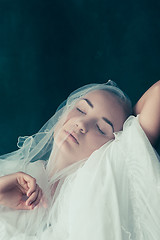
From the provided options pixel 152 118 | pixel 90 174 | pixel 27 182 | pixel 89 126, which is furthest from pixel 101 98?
pixel 27 182

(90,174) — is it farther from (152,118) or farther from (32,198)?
(152,118)

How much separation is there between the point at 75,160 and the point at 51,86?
65cm

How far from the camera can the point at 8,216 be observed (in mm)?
1458

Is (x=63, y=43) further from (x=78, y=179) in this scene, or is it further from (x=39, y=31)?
(x=78, y=179)

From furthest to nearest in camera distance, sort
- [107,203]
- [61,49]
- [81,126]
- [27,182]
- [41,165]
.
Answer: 1. [61,49]
2. [41,165]
3. [81,126]
4. [27,182]
5. [107,203]

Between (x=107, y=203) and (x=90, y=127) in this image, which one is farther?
(x=90, y=127)

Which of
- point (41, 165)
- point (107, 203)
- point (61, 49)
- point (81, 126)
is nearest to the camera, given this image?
point (107, 203)

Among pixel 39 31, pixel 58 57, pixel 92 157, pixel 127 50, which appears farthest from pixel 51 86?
pixel 92 157

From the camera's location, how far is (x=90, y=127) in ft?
5.07

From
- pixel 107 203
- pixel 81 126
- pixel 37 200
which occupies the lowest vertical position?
pixel 107 203

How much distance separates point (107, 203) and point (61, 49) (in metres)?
1.15

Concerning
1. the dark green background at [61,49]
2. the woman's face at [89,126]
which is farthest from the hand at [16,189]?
the dark green background at [61,49]

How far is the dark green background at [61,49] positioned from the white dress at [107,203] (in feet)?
2.06

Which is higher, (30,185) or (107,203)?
(30,185)
